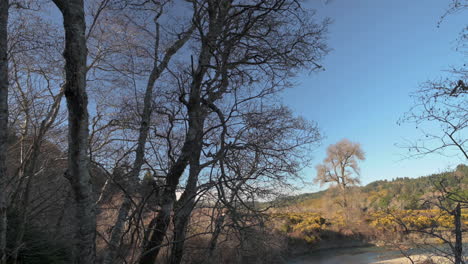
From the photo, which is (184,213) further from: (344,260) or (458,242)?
(344,260)

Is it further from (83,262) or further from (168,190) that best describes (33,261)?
(83,262)

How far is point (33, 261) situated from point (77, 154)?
321cm

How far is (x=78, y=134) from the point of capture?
1829 mm

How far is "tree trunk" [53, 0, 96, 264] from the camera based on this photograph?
174 cm

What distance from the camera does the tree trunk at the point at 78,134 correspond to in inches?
68.4

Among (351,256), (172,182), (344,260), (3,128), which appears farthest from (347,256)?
(3,128)

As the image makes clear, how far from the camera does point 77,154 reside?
1808 millimetres

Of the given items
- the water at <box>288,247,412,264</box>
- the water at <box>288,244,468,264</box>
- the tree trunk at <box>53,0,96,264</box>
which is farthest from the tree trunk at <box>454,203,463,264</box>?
the water at <box>288,247,412,264</box>

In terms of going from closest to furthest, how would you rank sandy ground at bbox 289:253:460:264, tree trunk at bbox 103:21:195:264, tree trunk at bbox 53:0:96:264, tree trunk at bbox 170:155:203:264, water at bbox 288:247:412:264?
tree trunk at bbox 53:0:96:264, tree trunk at bbox 170:155:203:264, tree trunk at bbox 103:21:195:264, sandy ground at bbox 289:253:460:264, water at bbox 288:247:412:264

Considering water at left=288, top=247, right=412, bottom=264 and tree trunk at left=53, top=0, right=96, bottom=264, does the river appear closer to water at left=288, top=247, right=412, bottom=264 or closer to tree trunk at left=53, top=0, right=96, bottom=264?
water at left=288, top=247, right=412, bottom=264

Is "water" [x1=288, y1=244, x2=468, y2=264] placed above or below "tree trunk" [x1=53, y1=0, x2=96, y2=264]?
below

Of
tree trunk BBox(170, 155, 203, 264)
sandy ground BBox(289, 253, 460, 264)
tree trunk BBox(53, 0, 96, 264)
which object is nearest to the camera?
tree trunk BBox(53, 0, 96, 264)

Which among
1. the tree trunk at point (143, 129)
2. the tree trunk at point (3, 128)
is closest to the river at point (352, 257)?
the tree trunk at point (143, 129)

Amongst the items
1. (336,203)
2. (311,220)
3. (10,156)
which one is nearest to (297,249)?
(311,220)
